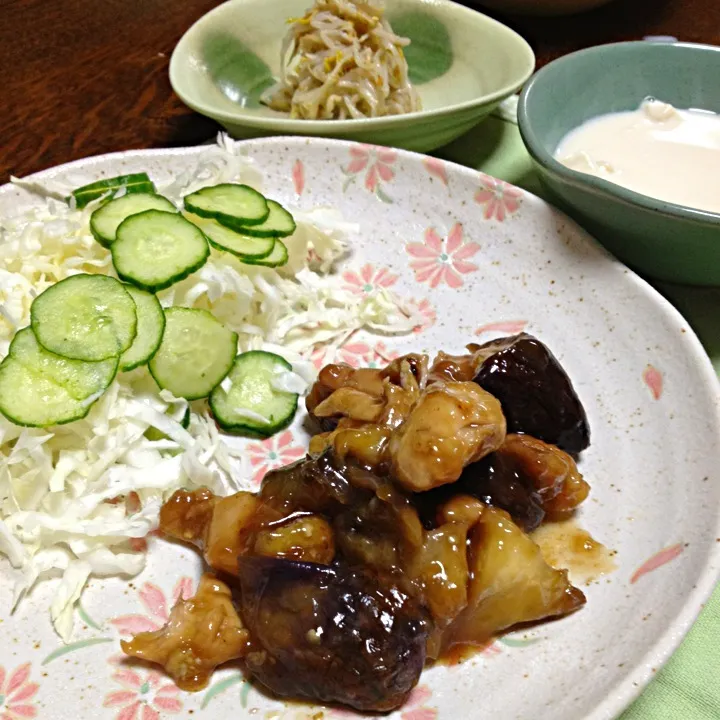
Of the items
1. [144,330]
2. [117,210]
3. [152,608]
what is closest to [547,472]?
[152,608]

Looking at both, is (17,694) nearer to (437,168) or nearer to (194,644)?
(194,644)

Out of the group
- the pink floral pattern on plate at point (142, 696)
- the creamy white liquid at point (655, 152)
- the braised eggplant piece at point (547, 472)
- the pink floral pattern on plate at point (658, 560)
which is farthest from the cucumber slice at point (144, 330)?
the creamy white liquid at point (655, 152)

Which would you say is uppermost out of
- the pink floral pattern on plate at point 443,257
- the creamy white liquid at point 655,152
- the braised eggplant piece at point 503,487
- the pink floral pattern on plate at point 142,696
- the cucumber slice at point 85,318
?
the cucumber slice at point 85,318

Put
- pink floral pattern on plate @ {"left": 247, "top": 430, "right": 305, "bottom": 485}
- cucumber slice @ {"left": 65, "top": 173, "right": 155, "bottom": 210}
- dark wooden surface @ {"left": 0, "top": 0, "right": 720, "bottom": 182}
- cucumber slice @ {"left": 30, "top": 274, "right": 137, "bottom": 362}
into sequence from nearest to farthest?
cucumber slice @ {"left": 30, "top": 274, "right": 137, "bottom": 362}
pink floral pattern on plate @ {"left": 247, "top": 430, "right": 305, "bottom": 485}
cucumber slice @ {"left": 65, "top": 173, "right": 155, "bottom": 210}
dark wooden surface @ {"left": 0, "top": 0, "right": 720, "bottom": 182}

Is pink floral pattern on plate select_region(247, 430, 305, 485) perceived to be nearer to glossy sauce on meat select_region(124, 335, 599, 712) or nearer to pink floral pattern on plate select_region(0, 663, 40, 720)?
glossy sauce on meat select_region(124, 335, 599, 712)

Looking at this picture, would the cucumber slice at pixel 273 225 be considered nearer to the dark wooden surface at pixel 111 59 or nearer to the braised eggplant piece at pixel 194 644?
the dark wooden surface at pixel 111 59

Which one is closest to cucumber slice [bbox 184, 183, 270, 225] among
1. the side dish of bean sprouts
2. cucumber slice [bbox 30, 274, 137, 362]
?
cucumber slice [bbox 30, 274, 137, 362]

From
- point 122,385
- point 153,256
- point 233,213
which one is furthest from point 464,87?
point 122,385
